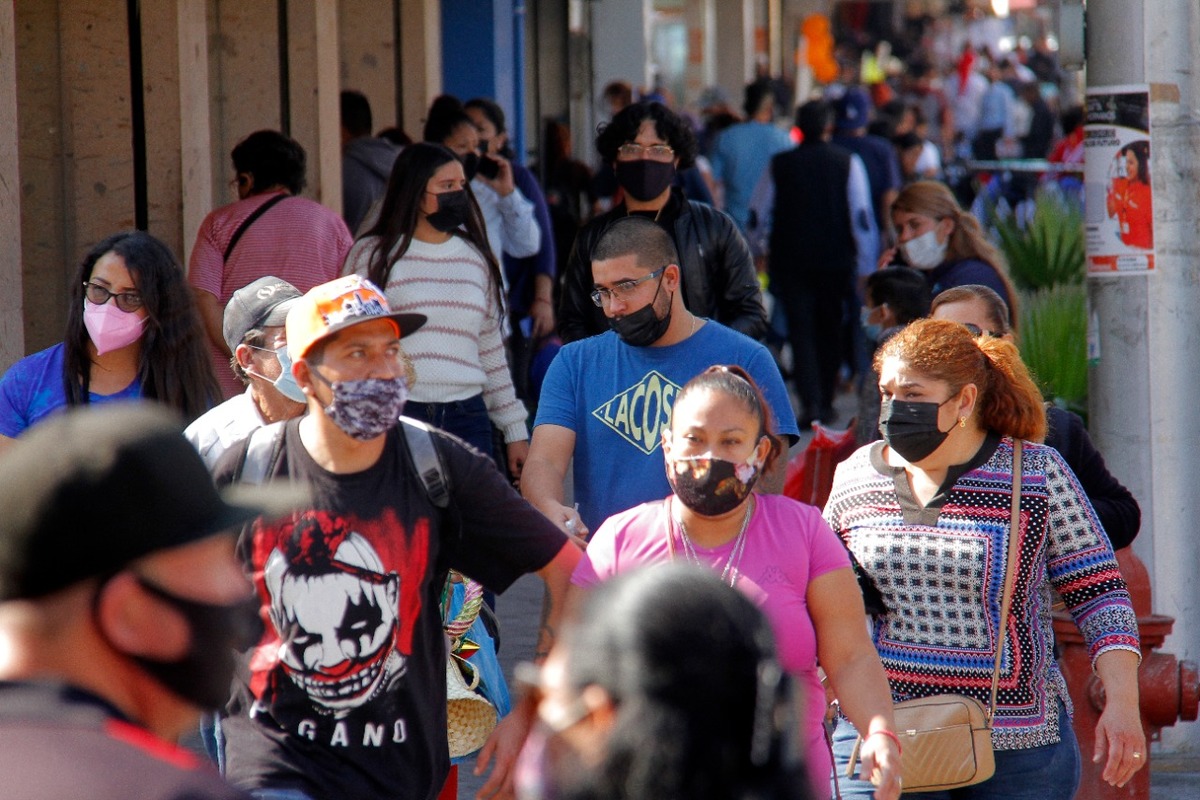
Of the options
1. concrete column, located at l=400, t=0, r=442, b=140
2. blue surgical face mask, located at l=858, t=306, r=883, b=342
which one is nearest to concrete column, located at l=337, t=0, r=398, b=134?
concrete column, located at l=400, t=0, r=442, b=140

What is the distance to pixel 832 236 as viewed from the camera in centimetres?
1124

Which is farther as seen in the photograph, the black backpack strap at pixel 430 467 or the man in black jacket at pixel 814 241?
the man in black jacket at pixel 814 241

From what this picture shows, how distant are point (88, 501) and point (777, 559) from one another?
1970 millimetres

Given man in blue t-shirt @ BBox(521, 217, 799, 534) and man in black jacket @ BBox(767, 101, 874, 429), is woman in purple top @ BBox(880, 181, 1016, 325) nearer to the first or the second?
man in blue t-shirt @ BBox(521, 217, 799, 534)

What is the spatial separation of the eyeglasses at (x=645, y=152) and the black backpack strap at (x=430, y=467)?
3.12m

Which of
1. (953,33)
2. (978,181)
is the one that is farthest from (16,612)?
(953,33)

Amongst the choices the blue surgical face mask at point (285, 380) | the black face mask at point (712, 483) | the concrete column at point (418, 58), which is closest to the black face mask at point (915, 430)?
the black face mask at point (712, 483)

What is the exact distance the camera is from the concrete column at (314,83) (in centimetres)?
834

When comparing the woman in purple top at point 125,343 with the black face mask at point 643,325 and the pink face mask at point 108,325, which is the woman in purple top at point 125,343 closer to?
the pink face mask at point 108,325

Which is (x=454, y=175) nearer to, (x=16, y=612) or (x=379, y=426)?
(x=379, y=426)

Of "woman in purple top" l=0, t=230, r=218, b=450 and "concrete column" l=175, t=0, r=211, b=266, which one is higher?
"concrete column" l=175, t=0, r=211, b=266

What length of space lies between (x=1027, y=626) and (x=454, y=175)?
9.72ft

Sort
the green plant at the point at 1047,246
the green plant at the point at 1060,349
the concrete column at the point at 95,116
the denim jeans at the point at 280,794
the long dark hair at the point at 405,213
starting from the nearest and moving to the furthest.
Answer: the denim jeans at the point at 280,794, the long dark hair at the point at 405,213, the concrete column at the point at 95,116, the green plant at the point at 1060,349, the green plant at the point at 1047,246

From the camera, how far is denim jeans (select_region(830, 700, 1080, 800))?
3.85 meters
